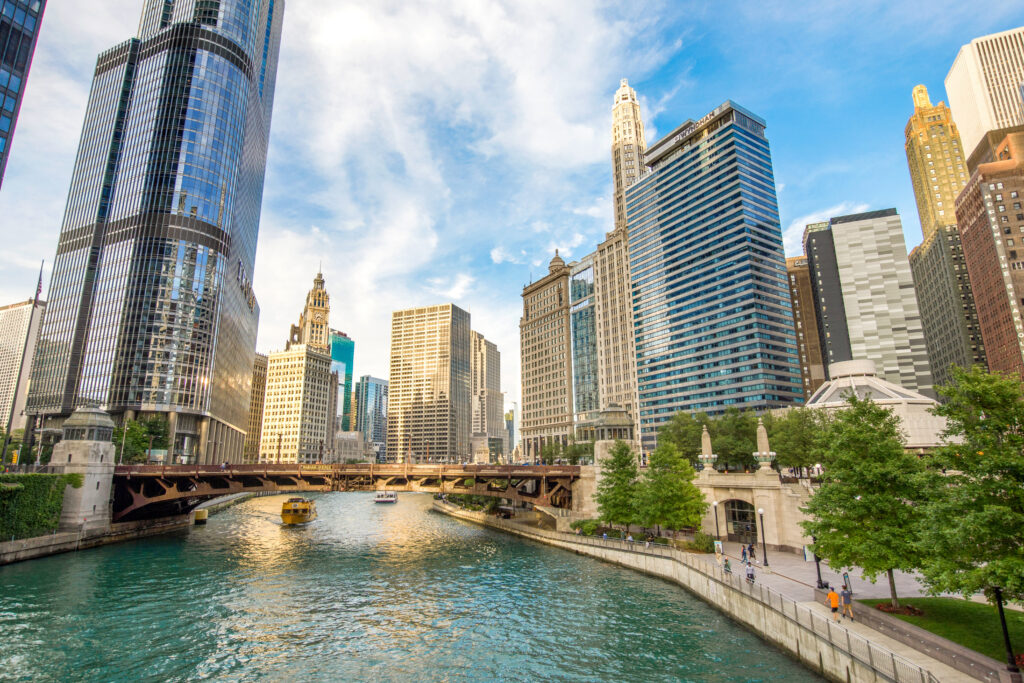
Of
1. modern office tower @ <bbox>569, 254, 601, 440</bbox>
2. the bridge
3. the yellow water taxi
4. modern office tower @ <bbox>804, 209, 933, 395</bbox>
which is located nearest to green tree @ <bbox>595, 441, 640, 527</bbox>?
the bridge

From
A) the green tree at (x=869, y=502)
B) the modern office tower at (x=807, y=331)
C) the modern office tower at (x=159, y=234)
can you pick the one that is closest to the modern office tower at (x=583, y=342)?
the modern office tower at (x=807, y=331)

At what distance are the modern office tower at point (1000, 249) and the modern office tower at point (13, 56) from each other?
177 meters

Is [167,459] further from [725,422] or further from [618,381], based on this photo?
[618,381]

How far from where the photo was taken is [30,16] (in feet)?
182

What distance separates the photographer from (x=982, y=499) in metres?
18.9

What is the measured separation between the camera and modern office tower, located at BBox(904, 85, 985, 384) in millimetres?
157000

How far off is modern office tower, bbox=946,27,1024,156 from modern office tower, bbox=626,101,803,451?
92159 mm

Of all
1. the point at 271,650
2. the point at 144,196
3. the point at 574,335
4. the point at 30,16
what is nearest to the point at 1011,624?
the point at 271,650

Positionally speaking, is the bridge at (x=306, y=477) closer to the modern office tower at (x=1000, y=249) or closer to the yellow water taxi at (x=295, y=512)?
the yellow water taxi at (x=295, y=512)

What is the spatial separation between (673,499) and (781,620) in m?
22.8

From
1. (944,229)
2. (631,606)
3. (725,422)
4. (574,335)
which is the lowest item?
(631,606)

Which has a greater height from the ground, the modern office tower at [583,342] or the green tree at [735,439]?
the modern office tower at [583,342]

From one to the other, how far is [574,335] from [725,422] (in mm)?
102904

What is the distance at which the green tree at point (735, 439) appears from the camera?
3041 inches
